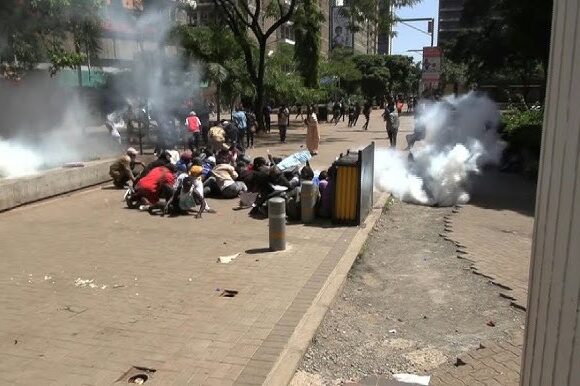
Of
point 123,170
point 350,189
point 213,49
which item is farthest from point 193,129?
point 350,189

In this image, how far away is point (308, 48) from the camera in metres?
31.1

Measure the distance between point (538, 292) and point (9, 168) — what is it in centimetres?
1071

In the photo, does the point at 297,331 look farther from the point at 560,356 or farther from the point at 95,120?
the point at 95,120

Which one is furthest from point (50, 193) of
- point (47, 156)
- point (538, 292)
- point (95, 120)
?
point (95, 120)

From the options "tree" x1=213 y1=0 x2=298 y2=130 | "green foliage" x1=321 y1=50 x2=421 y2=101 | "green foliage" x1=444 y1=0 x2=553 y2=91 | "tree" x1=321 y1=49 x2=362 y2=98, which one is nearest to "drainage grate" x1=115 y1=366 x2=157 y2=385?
"green foliage" x1=444 y1=0 x2=553 y2=91

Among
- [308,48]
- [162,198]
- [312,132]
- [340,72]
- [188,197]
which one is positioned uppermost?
[308,48]

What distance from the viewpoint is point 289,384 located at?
3777 mm

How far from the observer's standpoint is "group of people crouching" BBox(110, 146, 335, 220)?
8562 mm

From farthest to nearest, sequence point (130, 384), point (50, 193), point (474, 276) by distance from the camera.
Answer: point (50, 193), point (474, 276), point (130, 384)

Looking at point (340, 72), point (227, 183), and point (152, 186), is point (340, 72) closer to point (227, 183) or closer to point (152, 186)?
point (227, 183)

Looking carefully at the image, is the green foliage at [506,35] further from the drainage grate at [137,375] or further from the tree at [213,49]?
the drainage grate at [137,375]

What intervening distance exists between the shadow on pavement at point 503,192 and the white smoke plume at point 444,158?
0.38m

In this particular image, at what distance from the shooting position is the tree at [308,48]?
2395 centimetres

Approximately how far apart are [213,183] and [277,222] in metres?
3.90
